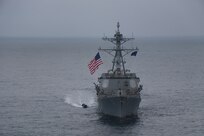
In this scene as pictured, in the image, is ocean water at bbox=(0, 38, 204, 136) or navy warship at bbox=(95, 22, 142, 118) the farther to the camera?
navy warship at bbox=(95, 22, 142, 118)

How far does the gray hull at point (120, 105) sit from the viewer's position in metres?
75.9

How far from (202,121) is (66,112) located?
23690 millimetres

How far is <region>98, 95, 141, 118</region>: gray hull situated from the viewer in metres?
75.9

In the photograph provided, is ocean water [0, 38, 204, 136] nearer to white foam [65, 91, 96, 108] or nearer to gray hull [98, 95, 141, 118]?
white foam [65, 91, 96, 108]

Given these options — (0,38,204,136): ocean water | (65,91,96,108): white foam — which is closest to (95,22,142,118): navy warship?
(0,38,204,136): ocean water

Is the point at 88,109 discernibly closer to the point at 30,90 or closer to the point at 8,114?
the point at 8,114

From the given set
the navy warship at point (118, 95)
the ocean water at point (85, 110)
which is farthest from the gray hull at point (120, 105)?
the ocean water at point (85, 110)

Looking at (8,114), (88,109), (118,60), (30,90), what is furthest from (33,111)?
A: (30,90)

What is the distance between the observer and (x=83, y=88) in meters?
119

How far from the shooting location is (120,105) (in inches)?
2987

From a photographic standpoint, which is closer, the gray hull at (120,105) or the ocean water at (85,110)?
the ocean water at (85,110)

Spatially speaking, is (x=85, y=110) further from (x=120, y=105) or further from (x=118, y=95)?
(x=120, y=105)

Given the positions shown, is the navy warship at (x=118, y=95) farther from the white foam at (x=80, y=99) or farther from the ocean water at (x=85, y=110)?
the white foam at (x=80, y=99)

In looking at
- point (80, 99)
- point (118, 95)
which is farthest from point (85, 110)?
point (118, 95)
